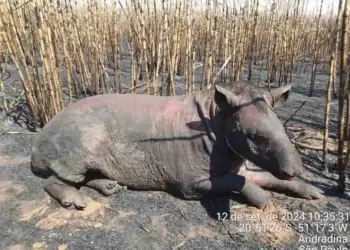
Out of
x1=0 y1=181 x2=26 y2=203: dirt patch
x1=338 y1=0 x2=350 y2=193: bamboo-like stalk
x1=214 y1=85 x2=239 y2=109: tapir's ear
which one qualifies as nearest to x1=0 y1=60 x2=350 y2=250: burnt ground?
x1=0 y1=181 x2=26 y2=203: dirt patch

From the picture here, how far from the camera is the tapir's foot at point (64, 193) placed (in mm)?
2033

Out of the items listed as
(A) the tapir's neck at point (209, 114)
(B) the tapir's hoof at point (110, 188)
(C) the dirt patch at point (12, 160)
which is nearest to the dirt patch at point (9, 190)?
(C) the dirt patch at point (12, 160)

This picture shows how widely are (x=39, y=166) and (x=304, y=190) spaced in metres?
1.75

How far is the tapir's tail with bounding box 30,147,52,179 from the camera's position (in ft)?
7.38

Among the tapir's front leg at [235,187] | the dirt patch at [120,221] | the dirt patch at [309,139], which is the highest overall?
the tapir's front leg at [235,187]

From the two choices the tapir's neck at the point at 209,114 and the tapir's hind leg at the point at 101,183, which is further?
the tapir's hind leg at the point at 101,183

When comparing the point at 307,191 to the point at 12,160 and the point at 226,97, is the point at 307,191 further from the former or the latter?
the point at 12,160

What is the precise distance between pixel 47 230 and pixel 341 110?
1909 millimetres

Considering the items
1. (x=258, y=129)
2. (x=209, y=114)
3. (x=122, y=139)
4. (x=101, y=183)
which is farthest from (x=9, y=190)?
(x=258, y=129)

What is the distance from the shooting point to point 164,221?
195 cm

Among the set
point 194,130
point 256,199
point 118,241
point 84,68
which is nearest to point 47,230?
point 118,241

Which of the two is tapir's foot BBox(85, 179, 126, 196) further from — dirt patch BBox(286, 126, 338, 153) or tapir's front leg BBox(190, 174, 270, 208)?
dirt patch BBox(286, 126, 338, 153)

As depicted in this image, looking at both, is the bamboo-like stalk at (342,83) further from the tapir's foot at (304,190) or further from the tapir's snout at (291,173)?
the tapir's snout at (291,173)

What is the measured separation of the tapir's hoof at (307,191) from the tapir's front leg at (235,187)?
0.26 m
